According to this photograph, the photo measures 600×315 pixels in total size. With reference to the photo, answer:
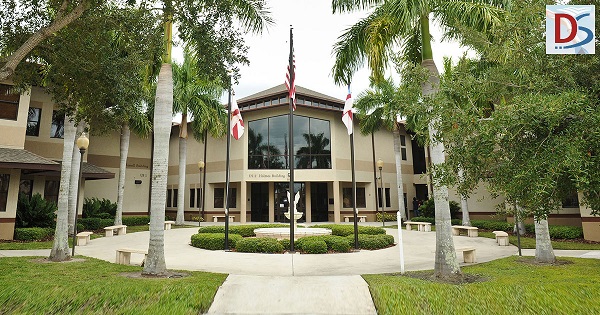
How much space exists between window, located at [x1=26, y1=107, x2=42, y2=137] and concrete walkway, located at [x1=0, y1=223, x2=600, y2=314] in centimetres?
881

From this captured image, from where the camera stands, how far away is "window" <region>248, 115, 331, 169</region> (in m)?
28.3

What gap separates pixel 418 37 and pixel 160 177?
350 inches

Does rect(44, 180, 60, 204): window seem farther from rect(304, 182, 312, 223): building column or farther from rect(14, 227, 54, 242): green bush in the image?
rect(304, 182, 312, 223): building column

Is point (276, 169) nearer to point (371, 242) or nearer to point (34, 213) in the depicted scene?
point (371, 242)

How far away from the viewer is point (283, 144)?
93.4 ft

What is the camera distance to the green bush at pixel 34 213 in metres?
17.5

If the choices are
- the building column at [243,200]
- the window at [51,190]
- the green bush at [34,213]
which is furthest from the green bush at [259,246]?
the window at [51,190]

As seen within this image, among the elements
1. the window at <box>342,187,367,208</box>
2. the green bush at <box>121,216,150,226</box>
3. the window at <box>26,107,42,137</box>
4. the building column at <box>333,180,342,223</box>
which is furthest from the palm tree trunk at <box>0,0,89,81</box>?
the window at <box>342,187,367,208</box>

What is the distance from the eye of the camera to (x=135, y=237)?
18.2 m

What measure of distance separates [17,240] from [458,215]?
27.2 m

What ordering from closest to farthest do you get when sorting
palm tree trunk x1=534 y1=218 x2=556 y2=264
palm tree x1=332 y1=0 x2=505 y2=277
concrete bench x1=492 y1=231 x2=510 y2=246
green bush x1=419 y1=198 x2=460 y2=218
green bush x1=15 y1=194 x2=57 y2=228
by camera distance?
palm tree x1=332 y1=0 x2=505 y2=277, palm tree trunk x1=534 y1=218 x2=556 y2=264, concrete bench x1=492 y1=231 x2=510 y2=246, green bush x1=15 y1=194 x2=57 y2=228, green bush x1=419 y1=198 x2=460 y2=218

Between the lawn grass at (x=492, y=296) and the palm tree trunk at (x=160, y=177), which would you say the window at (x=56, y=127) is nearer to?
the palm tree trunk at (x=160, y=177)

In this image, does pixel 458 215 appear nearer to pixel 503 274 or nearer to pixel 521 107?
pixel 503 274

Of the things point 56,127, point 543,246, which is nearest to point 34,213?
point 56,127
